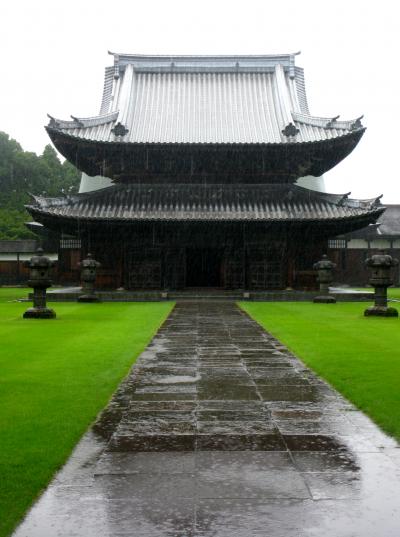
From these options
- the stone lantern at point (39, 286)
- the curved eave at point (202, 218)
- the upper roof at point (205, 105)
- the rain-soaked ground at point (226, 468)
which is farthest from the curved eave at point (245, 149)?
the rain-soaked ground at point (226, 468)

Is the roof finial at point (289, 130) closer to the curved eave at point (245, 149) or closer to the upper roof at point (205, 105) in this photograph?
the upper roof at point (205, 105)

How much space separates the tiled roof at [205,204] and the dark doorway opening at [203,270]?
6846 millimetres

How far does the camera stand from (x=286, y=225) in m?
27.2

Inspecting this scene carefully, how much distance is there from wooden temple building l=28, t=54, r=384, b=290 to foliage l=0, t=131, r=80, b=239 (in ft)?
125

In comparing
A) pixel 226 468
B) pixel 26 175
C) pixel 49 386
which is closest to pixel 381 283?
pixel 49 386

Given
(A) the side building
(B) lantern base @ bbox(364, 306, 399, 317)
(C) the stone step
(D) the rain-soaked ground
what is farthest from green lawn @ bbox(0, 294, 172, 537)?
(A) the side building

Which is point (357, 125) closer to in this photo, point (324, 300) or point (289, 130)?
point (289, 130)

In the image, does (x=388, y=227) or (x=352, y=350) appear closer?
(x=352, y=350)

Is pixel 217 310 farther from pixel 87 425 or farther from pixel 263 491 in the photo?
pixel 263 491

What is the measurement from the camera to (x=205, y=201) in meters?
27.8

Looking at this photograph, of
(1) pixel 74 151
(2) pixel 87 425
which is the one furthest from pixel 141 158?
(2) pixel 87 425

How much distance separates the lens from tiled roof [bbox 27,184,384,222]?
1033 inches

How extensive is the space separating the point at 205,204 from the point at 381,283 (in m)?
11.3

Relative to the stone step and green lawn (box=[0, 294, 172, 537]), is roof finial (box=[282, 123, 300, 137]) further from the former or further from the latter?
the stone step
